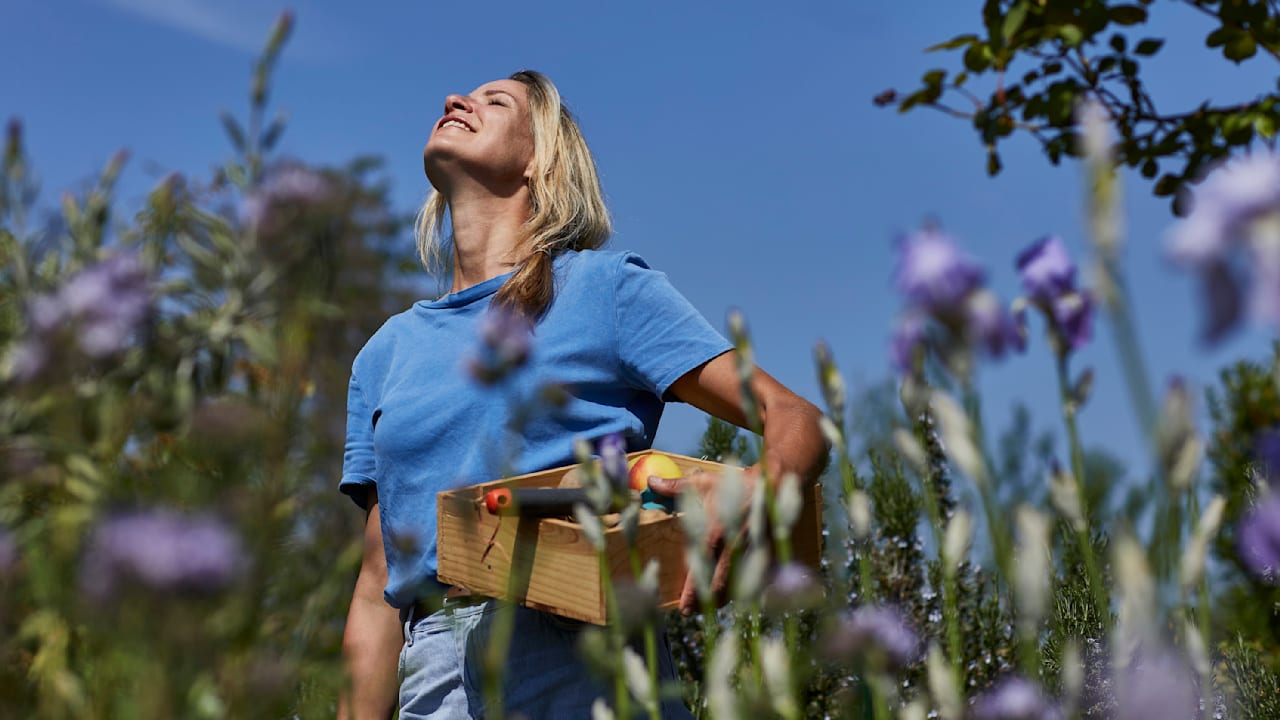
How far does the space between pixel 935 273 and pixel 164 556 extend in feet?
2.03

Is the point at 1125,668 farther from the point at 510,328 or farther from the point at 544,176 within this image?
the point at 544,176

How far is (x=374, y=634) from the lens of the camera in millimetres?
2775

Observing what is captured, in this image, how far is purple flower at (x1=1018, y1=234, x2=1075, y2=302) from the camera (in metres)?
0.98

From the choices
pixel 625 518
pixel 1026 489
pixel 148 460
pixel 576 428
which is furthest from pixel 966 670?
pixel 148 460

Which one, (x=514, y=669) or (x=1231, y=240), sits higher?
(x=1231, y=240)

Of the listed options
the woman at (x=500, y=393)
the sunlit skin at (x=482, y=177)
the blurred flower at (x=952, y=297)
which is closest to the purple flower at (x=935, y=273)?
the blurred flower at (x=952, y=297)

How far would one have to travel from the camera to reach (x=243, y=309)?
1.01 m

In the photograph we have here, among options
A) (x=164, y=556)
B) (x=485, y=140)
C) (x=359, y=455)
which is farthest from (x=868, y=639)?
(x=485, y=140)

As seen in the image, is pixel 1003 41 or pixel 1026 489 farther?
pixel 1026 489

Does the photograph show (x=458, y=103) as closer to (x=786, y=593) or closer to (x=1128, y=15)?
(x=1128, y=15)

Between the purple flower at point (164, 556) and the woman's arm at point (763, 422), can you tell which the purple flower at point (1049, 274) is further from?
the woman's arm at point (763, 422)

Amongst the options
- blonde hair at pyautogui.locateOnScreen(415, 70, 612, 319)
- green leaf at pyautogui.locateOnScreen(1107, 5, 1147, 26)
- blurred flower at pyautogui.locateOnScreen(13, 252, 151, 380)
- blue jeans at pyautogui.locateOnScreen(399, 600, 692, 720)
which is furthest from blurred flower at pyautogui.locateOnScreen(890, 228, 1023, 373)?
green leaf at pyautogui.locateOnScreen(1107, 5, 1147, 26)

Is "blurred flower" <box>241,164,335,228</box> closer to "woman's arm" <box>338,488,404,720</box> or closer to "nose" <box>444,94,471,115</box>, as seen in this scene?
"woman's arm" <box>338,488,404,720</box>

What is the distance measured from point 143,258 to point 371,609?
6.28 ft
